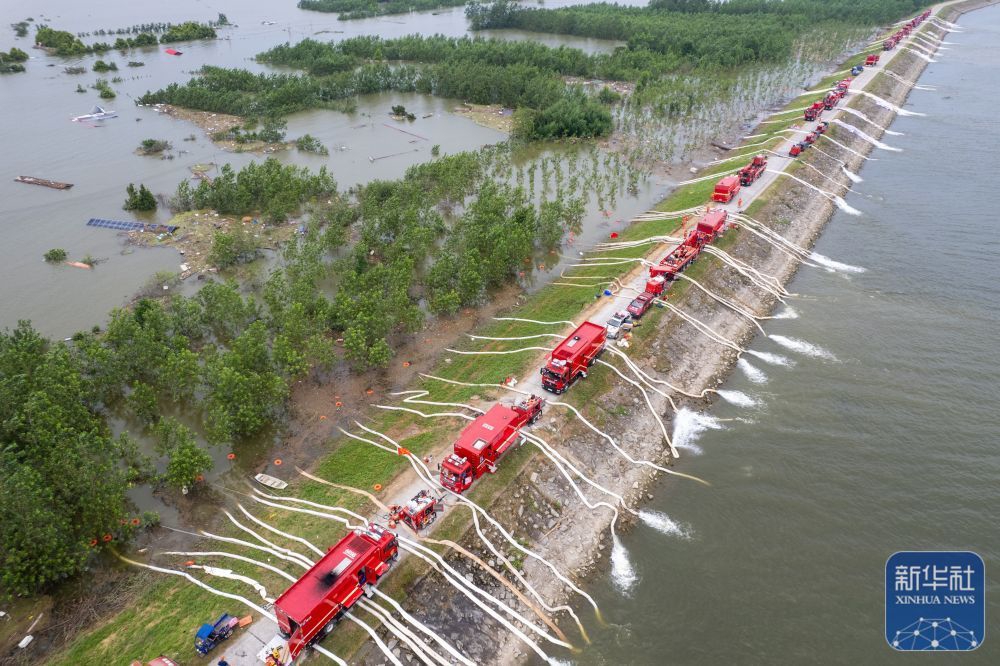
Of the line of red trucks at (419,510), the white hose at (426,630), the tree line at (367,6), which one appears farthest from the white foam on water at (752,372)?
the tree line at (367,6)

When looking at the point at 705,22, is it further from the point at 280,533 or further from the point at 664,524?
the point at 280,533

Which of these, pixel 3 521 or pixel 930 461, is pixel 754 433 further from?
pixel 3 521

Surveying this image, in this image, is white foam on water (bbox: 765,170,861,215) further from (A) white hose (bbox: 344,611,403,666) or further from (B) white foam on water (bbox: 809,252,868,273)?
(A) white hose (bbox: 344,611,403,666)

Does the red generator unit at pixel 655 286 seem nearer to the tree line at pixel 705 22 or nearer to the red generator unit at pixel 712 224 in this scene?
the red generator unit at pixel 712 224

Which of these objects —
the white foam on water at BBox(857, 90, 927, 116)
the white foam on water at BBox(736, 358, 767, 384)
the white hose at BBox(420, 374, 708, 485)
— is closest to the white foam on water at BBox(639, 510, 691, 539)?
the white hose at BBox(420, 374, 708, 485)

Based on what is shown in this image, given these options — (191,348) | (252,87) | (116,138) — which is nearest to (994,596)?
(191,348)

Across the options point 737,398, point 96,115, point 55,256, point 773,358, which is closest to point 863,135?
point 773,358
